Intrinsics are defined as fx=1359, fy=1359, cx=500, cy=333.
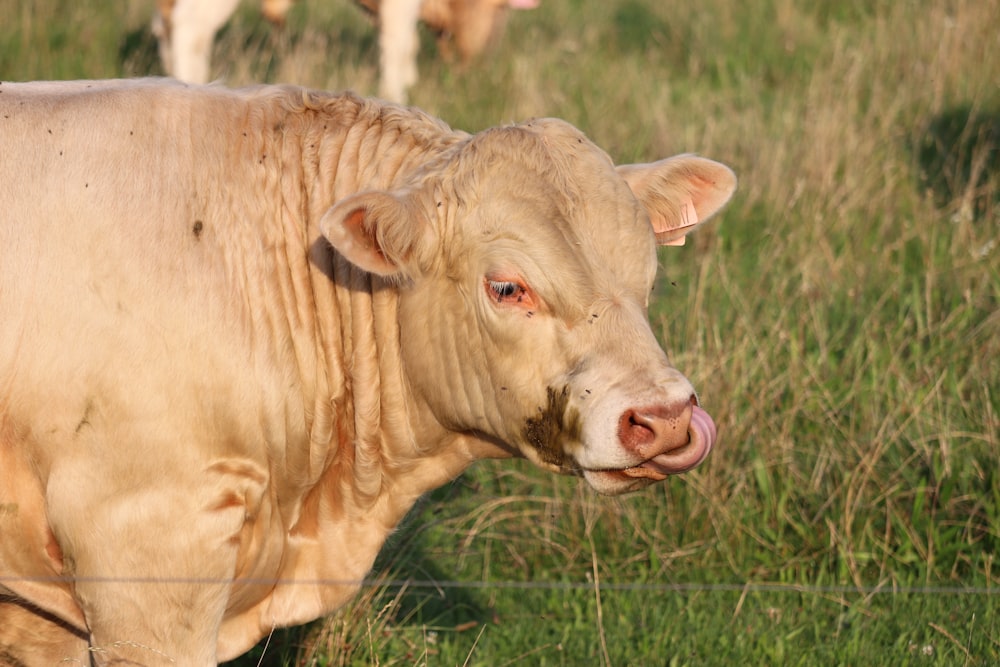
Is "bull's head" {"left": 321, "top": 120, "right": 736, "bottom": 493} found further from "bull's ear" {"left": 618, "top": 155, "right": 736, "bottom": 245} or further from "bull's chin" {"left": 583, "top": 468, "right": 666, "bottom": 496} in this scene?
"bull's ear" {"left": 618, "top": 155, "right": 736, "bottom": 245}

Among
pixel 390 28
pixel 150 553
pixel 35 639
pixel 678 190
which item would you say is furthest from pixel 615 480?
pixel 390 28

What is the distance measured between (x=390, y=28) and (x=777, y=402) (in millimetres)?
4964

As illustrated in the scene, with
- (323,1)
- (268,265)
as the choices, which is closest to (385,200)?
(268,265)

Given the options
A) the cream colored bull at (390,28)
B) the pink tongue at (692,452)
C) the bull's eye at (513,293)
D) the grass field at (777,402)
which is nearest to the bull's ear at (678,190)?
the bull's eye at (513,293)

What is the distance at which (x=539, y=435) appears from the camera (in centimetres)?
333

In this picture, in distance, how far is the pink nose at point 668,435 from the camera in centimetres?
303

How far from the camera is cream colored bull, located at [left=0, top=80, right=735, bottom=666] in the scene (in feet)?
10.2

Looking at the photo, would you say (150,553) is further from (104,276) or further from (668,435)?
(668,435)

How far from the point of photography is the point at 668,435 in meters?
3.03

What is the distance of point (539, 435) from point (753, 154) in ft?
16.0

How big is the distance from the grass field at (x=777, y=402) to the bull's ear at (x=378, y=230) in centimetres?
107

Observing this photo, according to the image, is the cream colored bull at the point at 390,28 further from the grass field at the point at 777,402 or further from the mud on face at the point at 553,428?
the mud on face at the point at 553,428

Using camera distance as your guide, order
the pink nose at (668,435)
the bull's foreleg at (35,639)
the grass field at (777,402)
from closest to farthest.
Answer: the pink nose at (668,435)
the bull's foreleg at (35,639)
the grass field at (777,402)

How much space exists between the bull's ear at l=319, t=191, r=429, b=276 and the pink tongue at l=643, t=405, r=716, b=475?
2.58 feet
